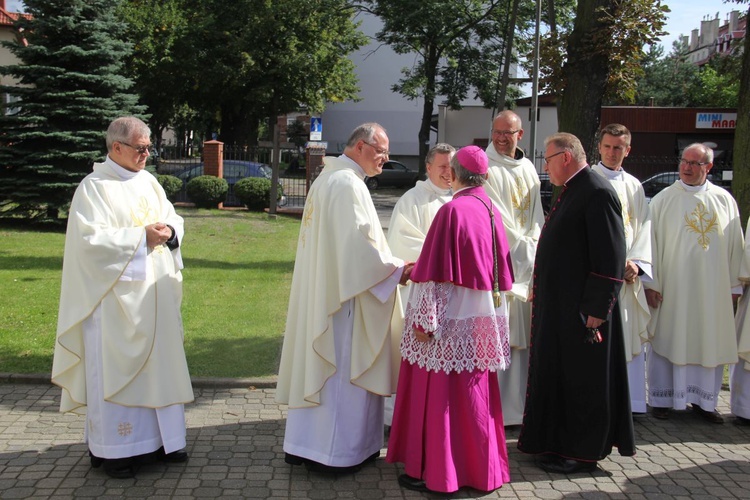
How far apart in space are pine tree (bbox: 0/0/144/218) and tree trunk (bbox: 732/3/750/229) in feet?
43.5

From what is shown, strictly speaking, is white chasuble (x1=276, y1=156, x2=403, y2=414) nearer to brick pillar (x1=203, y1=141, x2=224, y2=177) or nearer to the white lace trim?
the white lace trim

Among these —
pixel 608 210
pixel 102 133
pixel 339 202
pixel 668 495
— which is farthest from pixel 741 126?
pixel 102 133

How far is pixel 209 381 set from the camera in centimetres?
672

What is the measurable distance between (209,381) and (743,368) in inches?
180

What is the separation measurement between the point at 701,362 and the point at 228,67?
3194 centimetres

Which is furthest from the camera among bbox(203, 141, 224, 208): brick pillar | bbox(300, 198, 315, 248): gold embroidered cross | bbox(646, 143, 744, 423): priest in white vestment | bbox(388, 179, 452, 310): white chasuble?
bbox(203, 141, 224, 208): brick pillar

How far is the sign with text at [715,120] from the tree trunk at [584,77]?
2973 cm

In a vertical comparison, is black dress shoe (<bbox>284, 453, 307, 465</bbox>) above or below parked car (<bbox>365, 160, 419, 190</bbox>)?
below

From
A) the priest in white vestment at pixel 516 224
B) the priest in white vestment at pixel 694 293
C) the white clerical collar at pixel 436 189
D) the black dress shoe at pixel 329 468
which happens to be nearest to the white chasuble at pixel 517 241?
the priest in white vestment at pixel 516 224

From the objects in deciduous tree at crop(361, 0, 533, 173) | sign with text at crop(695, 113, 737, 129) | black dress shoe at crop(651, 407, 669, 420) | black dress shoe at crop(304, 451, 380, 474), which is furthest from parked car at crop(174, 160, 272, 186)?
sign with text at crop(695, 113, 737, 129)

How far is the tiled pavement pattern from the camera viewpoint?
4641mm

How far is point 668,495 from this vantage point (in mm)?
4742

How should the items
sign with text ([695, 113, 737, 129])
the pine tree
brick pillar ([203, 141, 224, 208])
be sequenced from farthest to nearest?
1. sign with text ([695, 113, 737, 129])
2. brick pillar ([203, 141, 224, 208])
3. the pine tree

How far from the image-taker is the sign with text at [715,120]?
34562 mm
